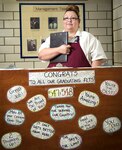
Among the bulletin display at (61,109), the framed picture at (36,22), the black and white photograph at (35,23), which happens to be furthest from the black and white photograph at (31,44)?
the bulletin display at (61,109)

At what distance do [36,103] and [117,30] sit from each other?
123 cm

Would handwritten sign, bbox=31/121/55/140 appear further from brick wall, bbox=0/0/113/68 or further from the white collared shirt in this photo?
brick wall, bbox=0/0/113/68

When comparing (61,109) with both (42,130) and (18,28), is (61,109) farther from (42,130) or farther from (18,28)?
(18,28)

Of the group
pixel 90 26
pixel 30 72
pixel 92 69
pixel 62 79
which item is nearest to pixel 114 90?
pixel 92 69

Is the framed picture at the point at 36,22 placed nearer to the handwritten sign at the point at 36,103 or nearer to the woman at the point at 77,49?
the woman at the point at 77,49

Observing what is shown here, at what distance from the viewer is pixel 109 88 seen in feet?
4.92

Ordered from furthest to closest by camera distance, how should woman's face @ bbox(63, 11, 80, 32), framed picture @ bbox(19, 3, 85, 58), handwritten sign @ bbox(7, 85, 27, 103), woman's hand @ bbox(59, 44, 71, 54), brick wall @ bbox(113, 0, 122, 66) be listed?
framed picture @ bbox(19, 3, 85, 58), brick wall @ bbox(113, 0, 122, 66), woman's face @ bbox(63, 11, 80, 32), woman's hand @ bbox(59, 44, 71, 54), handwritten sign @ bbox(7, 85, 27, 103)

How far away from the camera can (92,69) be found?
148 cm

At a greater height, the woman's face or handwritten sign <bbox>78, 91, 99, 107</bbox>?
the woman's face

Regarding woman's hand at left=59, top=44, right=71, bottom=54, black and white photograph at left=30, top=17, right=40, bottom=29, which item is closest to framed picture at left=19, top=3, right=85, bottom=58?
black and white photograph at left=30, top=17, right=40, bottom=29

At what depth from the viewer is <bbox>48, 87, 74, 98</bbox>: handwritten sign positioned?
1.44 metres

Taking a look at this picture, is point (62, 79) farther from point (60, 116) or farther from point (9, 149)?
point (9, 149)

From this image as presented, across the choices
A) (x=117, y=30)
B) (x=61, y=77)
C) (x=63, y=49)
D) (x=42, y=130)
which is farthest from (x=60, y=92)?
(x=117, y=30)

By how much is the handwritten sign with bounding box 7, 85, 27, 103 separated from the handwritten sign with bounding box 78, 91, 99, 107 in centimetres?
29
